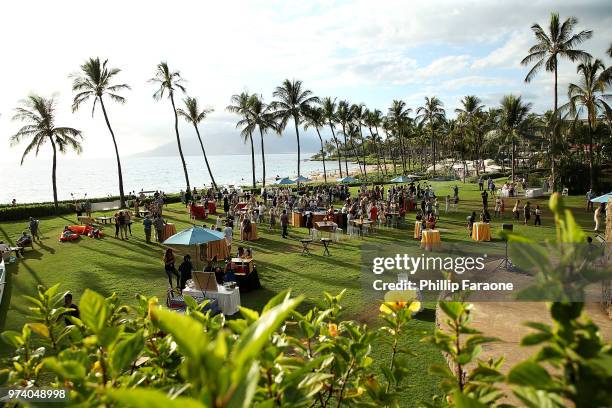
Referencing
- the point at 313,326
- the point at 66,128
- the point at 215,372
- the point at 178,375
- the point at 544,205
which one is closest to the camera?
the point at 215,372

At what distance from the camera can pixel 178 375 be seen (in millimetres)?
2025

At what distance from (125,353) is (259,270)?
45.2 ft

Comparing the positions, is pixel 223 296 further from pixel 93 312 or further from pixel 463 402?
pixel 463 402

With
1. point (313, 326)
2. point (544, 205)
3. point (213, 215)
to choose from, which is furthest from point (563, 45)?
point (313, 326)

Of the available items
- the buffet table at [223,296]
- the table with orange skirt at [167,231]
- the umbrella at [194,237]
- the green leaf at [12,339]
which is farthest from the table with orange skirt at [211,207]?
the green leaf at [12,339]

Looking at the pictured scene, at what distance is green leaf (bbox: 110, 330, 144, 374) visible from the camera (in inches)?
60.4

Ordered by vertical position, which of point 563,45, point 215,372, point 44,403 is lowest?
point 44,403

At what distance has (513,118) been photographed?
39625 mm

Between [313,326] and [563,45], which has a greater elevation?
[563,45]

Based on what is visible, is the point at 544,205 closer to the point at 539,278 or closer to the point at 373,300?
the point at 373,300

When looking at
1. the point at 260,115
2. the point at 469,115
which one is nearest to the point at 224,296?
the point at 260,115

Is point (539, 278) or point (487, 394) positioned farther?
point (487, 394)

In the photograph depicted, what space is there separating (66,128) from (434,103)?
148ft

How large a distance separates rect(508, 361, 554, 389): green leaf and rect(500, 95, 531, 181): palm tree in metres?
42.4
